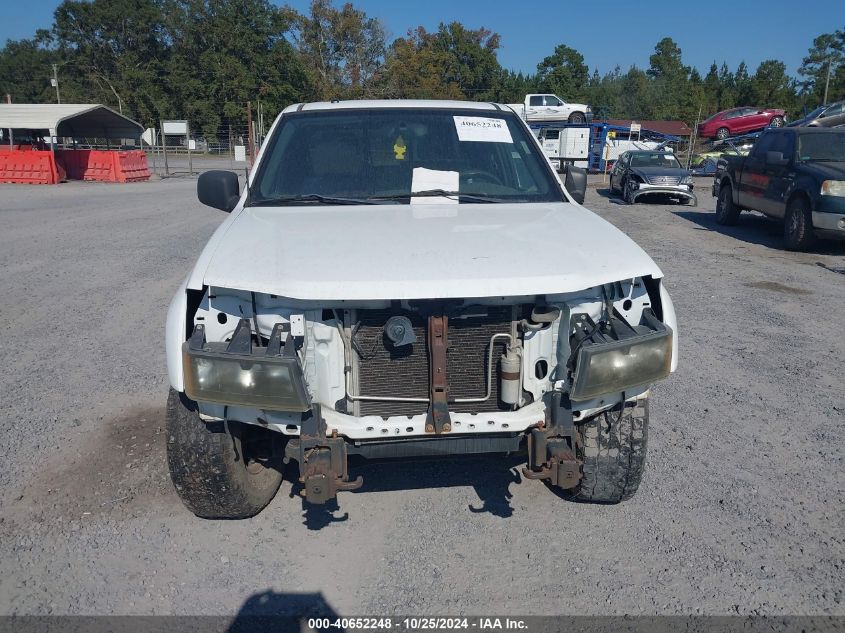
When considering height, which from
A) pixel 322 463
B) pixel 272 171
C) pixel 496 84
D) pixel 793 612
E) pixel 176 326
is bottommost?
pixel 793 612

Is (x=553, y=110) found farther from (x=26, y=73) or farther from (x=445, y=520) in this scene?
(x=26, y=73)

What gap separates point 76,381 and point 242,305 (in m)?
3.07

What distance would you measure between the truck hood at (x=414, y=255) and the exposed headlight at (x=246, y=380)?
27cm

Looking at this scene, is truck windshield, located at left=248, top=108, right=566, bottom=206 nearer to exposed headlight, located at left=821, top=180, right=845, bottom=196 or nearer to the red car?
exposed headlight, located at left=821, top=180, right=845, bottom=196

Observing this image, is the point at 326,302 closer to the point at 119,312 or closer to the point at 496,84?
the point at 119,312

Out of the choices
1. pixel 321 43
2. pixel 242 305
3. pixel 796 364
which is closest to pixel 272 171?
pixel 242 305

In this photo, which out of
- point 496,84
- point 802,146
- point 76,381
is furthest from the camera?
point 496,84

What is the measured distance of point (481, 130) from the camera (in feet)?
14.0

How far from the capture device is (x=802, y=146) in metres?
11.4

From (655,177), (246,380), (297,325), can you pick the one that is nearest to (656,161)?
(655,177)

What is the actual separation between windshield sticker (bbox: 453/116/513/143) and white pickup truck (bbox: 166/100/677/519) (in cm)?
100

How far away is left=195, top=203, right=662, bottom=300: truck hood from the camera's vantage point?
8.48 ft

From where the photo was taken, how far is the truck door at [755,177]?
12.1 meters

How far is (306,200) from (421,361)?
55.9 inches
